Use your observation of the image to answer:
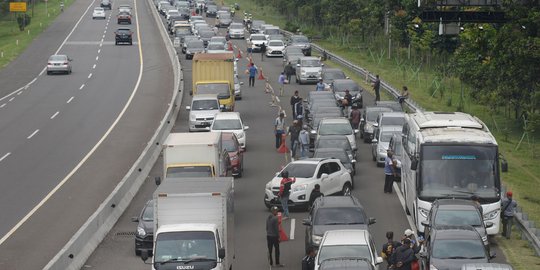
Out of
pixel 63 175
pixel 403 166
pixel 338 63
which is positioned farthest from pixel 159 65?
pixel 403 166

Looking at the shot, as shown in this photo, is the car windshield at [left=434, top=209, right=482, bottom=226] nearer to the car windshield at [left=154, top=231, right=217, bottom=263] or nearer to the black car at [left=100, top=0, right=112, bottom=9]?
the car windshield at [left=154, top=231, right=217, bottom=263]

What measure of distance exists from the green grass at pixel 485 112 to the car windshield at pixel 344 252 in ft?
17.3

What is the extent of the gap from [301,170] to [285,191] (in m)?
2.88

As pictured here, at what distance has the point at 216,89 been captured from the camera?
56562 millimetres

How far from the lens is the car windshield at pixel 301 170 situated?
36.0 meters

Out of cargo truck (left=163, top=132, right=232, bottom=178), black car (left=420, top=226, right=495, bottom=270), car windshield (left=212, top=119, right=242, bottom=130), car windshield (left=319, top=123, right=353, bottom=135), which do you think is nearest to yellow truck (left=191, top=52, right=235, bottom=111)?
car windshield (left=212, top=119, right=242, bottom=130)

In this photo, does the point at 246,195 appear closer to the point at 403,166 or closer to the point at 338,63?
the point at 403,166

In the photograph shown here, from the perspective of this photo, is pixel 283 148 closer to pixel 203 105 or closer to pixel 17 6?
pixel 203 105

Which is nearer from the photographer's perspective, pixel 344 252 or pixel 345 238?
pixel 344 252

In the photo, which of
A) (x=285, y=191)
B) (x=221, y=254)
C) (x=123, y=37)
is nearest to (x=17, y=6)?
(x=123, y=37)

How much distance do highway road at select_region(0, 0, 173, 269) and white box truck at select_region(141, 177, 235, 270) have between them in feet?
15.7

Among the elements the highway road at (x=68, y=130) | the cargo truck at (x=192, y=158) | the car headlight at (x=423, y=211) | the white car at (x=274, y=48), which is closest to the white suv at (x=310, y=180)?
the cargo truck at (x=192, y=158)

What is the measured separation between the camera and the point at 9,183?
4100 centimetres

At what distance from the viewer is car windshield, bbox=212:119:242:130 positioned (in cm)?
4700
